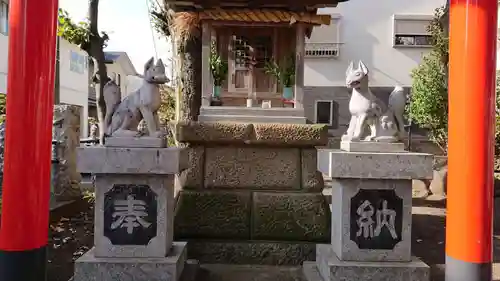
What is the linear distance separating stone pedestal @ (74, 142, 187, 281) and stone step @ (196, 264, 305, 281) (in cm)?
58

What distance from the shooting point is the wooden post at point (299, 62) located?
5477mm

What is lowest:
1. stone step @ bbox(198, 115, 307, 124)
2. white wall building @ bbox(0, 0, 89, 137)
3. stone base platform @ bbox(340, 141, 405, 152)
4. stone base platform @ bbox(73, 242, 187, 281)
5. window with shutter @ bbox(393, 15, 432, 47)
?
stone base platform @ bbox(73, 242, 187, 281)

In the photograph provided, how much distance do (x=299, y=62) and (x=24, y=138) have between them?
3263 millimetres

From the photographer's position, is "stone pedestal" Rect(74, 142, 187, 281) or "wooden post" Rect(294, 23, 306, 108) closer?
"stone pedestal" Rect(74, 142, 187, 281)

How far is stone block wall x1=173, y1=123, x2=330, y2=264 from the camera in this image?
5.00 metres

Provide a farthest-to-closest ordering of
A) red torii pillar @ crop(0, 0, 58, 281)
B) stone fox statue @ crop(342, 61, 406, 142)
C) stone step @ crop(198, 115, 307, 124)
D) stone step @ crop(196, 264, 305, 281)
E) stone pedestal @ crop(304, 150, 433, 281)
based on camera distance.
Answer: stone step @ crop(198, 115, 307, 124) → stone step @ crop(196, 264, 305, 281) → stone fox statue @ crop(342, 61, 406, 142) → stone pedestal @ crop(304, 150, 433, 281) → red torii pillar @ crop(0, 0, 58, 281)

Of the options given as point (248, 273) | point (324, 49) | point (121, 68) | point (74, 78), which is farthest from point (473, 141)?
point (121, 68)

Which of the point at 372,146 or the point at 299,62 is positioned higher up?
the point at 299,62

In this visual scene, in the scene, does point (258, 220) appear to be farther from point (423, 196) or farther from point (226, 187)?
point (423, 196)

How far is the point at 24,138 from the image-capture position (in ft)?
11.8

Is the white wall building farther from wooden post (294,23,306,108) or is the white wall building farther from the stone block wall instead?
wooden post (294,23,306,108)

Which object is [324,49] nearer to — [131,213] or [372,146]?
[372,146]

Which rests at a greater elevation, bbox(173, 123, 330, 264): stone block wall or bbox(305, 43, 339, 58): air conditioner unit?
bbox(305, 43, 339, 58): air conditioner unit

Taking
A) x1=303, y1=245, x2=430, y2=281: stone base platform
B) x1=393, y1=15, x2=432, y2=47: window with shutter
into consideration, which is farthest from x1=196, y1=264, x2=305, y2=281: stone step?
x1=393, y1=15, x2=432, y2=47: window with shutter
